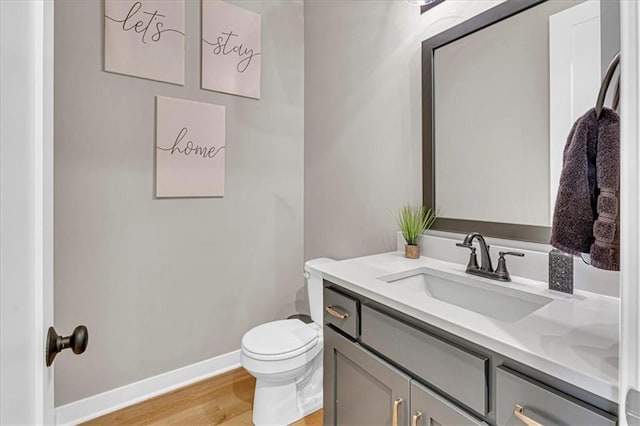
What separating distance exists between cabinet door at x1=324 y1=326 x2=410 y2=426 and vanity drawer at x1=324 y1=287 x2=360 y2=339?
4cm

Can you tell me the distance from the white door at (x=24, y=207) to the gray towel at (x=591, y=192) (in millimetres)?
980

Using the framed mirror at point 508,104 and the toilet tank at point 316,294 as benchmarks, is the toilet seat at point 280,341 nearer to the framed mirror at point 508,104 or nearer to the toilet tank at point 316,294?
the toilet tank at point 316,294

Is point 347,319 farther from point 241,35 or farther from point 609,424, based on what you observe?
point 241,35

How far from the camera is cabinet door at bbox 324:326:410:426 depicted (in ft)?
3.27

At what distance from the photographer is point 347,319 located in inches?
47.4

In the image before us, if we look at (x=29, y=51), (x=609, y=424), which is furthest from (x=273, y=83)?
(x=609, y=424)

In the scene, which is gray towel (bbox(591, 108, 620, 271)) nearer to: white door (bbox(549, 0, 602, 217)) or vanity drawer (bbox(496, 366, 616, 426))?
vanity drawer (bbox(496, 366, 616, 426))

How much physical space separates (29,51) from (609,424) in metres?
1.15

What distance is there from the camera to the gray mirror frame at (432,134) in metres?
1.26

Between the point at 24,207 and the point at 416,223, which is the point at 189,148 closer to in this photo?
the point at 416,223

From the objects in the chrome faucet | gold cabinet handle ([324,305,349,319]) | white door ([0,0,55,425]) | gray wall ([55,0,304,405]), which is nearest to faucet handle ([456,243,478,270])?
the chrome faucet

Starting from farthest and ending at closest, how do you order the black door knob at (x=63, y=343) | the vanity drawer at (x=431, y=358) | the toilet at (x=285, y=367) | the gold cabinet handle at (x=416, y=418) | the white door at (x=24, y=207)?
the toilet at (x=285, y=367)
the gold cabinet handle at (x=416, y=418)
the vanity drawer at (x=431, y=358)
the black door knob at (x=63, y=343)
the white door at (x=24, y=207)

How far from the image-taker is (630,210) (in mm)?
447

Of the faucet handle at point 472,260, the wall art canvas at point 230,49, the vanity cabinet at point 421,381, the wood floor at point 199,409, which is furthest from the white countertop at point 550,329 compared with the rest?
the wall art canvas at point 230,49
